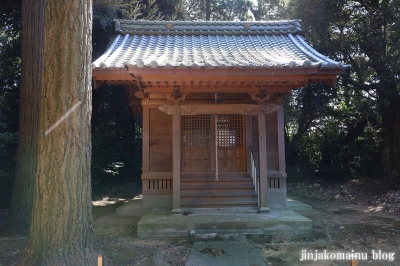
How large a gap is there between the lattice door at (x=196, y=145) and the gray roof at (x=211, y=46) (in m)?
1.73

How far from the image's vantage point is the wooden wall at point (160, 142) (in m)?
7.28

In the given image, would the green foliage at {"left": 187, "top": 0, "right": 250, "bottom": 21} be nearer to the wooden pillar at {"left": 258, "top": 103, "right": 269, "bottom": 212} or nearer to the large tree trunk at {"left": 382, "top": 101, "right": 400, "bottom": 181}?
the large tree trunk at {"left": 382, "top": 101, "right": 400, "bottom": 181}

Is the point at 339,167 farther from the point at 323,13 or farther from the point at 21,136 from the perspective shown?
the point at 21,136

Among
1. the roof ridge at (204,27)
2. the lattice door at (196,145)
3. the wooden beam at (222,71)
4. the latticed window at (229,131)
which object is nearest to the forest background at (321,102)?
the roof ridge at (204,27)

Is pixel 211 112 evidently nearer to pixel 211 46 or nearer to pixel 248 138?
pixel 248 138

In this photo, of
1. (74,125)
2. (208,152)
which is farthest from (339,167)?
(74,125)

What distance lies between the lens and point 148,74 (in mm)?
5344

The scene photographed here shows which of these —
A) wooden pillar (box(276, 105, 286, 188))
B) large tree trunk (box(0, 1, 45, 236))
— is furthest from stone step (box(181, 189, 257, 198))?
large tree trunk (box(0, 1, 45, 236))

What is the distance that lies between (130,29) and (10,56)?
4.00 m

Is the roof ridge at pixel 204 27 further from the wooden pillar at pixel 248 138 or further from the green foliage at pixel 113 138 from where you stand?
the green foliage at pixel 113 138

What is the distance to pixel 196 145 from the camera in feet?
24.4

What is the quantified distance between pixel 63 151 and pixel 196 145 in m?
4.37

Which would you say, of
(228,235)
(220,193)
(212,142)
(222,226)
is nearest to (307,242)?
(228,235)

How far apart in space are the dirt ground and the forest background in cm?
389
